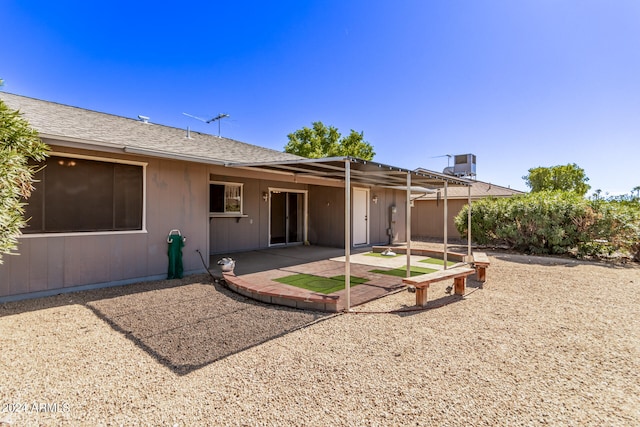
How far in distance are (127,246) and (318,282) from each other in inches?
146

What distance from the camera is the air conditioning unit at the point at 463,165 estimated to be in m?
19.1

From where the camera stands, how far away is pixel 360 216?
39.3 ft

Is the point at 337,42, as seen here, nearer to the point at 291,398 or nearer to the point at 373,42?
the point at 373,42

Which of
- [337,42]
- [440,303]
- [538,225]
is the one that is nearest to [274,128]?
[337,42]

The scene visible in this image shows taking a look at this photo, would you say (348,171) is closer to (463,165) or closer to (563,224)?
(563,224)

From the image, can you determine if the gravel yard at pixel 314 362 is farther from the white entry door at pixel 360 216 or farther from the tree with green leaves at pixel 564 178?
the tree with green leaves at pixel 564 178

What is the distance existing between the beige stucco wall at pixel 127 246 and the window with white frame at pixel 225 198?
2.38m

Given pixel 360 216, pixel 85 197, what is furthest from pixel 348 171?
pixel 360 216

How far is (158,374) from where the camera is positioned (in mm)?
2775

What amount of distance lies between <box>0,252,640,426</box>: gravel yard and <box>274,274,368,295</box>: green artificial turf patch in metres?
0.99

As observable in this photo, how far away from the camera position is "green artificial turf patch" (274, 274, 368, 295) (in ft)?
18.6

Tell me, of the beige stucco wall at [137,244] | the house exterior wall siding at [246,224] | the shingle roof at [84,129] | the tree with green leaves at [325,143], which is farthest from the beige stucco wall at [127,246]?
the tree with green leaves at [325,143]

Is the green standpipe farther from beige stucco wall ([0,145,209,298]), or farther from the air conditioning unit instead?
the air conditioning unit

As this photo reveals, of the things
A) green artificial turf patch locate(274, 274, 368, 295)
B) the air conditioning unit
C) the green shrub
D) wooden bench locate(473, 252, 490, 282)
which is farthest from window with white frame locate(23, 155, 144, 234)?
the air conditioning unit
